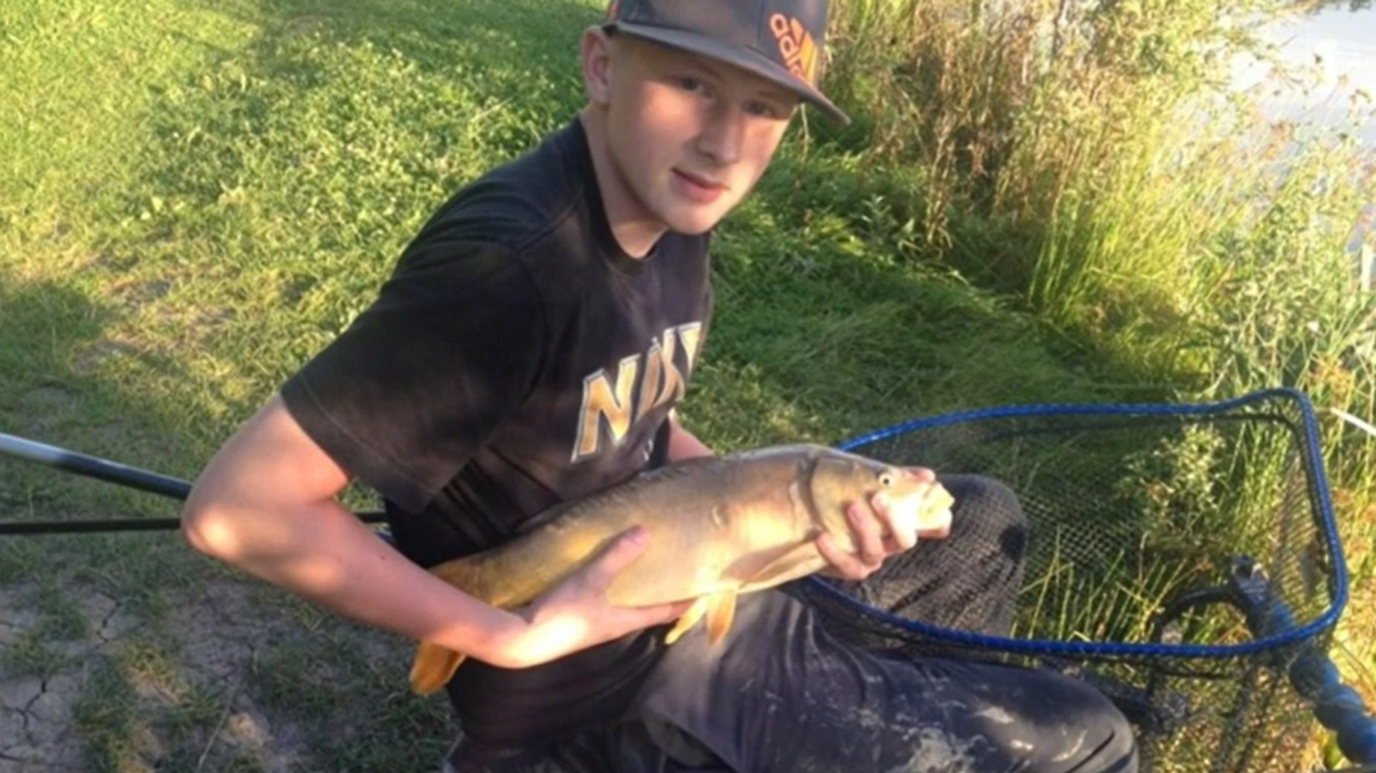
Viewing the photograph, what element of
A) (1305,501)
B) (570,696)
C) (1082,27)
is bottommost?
(570,696)

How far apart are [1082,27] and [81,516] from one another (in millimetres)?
3675

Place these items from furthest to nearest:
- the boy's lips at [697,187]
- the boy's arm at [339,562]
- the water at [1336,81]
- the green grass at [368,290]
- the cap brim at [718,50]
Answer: the water at [1336,81], the green grass at [368,290], the boy's lips at [697,187], the cap brim at [718,50], the boy's arm at [339,562]

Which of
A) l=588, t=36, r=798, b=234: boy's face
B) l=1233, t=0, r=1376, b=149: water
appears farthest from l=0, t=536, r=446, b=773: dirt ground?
l=1233, t=0, r=1376, b=149: water

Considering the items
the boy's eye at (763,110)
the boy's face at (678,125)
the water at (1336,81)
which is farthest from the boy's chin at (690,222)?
the water at (1336,81)

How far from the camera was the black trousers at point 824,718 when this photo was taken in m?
1.90

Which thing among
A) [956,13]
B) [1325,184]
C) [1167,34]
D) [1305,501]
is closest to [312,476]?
[1305,501]

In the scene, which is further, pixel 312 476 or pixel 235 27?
pixel 235 27

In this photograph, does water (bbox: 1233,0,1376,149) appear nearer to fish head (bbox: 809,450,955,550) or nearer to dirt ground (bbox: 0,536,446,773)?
fish head (bbox: 809,450,955,550)

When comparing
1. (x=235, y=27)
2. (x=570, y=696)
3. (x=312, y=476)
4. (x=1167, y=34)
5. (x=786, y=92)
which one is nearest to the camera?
(x=312, y=476)

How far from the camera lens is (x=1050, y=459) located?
276cm

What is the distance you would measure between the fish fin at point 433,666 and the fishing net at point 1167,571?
0.60m

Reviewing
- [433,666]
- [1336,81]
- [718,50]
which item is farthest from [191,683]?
[1336,81]

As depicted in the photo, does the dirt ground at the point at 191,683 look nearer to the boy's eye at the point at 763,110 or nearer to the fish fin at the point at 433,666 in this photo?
the fish fin at the point at 433,666

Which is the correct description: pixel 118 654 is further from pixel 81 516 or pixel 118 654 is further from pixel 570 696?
pixel 570 696
